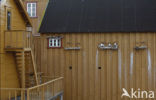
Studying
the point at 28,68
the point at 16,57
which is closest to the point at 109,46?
the point at 28,68

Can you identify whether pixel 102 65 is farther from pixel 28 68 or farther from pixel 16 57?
pixel 16 57

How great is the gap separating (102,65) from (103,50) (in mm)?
1058

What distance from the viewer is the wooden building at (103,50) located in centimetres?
1697

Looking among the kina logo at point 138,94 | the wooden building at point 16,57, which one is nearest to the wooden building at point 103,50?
the kina logo at point 138,94

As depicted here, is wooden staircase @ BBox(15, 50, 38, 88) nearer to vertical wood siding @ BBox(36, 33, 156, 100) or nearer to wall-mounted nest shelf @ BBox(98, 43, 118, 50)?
vertical wood siding @ BBox(36, 33, 156, 100)

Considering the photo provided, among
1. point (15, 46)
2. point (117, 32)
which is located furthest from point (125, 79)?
point (15, 46)

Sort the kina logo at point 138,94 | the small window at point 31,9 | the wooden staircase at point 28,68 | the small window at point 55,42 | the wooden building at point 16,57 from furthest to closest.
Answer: the small window at point 31,9, the small window at point 55,42, the kina logo at point 138,94, the wooden staircase at point 28,68, the wooden building at point 16,57

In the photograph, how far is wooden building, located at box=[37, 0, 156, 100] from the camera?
16969 millimetres

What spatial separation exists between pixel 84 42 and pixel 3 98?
690cm

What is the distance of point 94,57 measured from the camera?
57.7 ft

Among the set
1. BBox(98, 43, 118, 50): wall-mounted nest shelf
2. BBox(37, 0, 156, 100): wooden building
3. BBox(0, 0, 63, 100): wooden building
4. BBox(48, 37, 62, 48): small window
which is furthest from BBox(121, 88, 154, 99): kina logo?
BBox(48, 37, 62, 48): small window

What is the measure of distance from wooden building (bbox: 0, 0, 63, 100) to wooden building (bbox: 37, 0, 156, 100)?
195 centimetres

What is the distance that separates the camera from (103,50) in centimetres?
1748

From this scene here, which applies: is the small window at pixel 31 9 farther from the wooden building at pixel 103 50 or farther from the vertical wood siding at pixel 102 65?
the vertical wood siding at pixel 102 65
